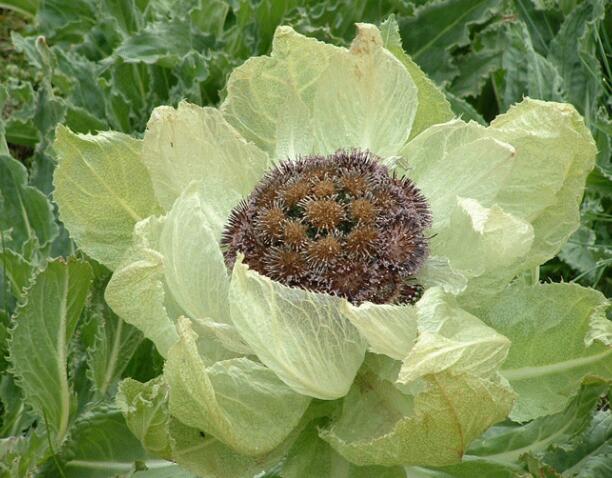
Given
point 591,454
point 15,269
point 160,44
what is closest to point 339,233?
point 591,454

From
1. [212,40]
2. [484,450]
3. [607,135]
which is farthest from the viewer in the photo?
[212,40]

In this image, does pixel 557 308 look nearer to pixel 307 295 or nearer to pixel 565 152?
pixel 565 152

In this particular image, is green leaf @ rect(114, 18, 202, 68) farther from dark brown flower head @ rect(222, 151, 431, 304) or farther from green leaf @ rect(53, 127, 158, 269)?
dark brown flower head @ rect(222, 151, 431, 304)

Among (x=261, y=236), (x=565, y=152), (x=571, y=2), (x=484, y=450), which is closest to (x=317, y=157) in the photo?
(x=261, y=236)

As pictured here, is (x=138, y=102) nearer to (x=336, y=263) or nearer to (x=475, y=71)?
(x=475, y=71)

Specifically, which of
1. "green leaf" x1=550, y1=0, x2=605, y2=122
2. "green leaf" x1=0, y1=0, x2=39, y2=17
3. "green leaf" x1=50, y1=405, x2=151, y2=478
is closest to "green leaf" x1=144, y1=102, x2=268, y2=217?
"green leaf" x1=50, y1=405, x2=151, y2=478

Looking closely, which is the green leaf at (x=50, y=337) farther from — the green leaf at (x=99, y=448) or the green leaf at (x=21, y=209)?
the green leaf at (x=21, y=209)

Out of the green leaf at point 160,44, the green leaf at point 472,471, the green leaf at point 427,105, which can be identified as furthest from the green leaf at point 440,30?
the green leaf at point 472,471
